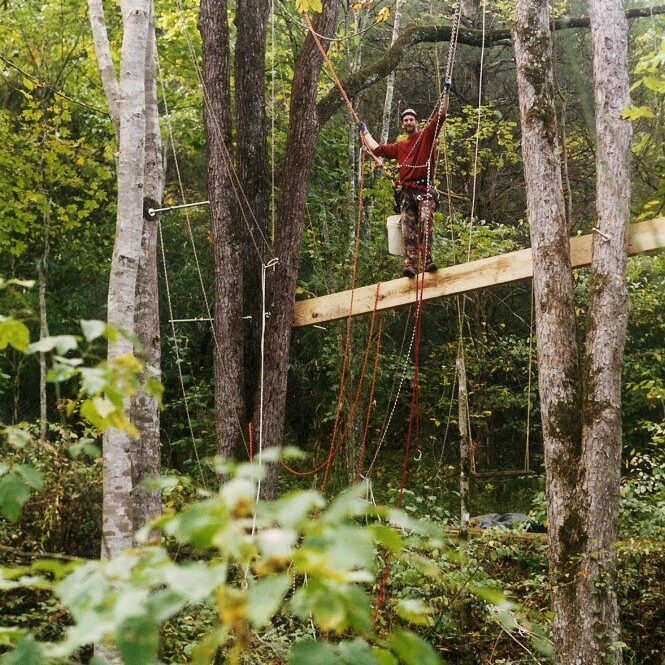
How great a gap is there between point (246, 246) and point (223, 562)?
6.45 metres

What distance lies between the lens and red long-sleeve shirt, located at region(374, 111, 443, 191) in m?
6.76

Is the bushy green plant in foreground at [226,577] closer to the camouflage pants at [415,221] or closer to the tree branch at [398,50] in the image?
the camouflage pants at [415,221]

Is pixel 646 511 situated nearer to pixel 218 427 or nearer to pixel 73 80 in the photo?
pixel 218 427

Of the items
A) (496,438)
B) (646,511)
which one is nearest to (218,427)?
(646,511)

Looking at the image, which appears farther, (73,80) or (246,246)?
(73,80)

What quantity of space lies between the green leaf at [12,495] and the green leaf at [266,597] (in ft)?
2.39

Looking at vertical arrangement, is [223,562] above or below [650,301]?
below

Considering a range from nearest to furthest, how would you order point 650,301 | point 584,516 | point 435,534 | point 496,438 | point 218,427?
point 435,534
point 584,516
point 218,427
point 650,301
point 496,438

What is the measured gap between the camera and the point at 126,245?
4.43 m

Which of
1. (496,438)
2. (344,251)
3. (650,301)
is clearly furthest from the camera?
(496,438)

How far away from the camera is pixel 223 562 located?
979 millimetres

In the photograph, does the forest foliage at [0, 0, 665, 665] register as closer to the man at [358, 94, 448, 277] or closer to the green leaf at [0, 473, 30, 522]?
the man at [358, 94, 448, 277]

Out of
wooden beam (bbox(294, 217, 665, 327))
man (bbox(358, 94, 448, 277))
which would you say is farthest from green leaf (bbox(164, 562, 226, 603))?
man (bbox(358, 94, 448, 277))

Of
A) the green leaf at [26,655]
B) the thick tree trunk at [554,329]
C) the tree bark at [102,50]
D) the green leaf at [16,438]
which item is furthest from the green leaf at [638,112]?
the tree bark at [102,50]
